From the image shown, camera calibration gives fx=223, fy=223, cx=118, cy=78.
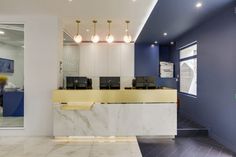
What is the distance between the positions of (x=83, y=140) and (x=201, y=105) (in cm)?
337

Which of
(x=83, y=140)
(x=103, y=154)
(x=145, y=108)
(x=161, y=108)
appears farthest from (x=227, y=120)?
(x=83, y=140)

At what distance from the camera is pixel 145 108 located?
518cm

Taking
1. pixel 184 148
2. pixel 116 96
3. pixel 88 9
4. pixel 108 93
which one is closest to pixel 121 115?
pixel 116 96

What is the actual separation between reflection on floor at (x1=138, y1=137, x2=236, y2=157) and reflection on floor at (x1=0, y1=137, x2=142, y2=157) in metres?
0.28

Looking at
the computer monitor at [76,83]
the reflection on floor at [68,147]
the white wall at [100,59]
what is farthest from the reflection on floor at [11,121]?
the white wall at [100,59]

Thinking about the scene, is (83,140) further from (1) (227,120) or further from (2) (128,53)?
(2) (128,53)

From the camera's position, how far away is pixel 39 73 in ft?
18.2

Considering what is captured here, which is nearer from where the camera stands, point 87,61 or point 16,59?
point 16,59

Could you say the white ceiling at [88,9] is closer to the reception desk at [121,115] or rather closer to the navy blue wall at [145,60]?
the reception desk at [121,115]

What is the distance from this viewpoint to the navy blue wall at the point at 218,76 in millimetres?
4562

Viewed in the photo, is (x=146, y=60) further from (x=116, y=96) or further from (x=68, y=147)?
(x=68, y=147)

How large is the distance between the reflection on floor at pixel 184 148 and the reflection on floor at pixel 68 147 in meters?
0.28

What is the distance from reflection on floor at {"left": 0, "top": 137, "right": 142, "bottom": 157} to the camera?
167 inches

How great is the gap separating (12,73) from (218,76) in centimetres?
506
